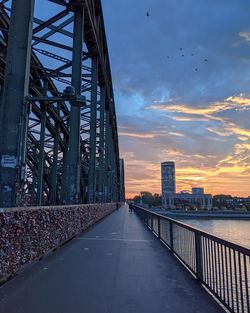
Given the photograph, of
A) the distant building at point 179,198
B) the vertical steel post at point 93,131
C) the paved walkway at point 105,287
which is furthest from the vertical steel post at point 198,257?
the distant building at point 179,198

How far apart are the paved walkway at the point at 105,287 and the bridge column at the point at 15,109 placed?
2552 mm

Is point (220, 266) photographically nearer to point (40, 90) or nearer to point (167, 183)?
point (40, 90)

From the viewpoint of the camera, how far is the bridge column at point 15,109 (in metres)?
10.1

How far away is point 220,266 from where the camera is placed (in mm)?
5117

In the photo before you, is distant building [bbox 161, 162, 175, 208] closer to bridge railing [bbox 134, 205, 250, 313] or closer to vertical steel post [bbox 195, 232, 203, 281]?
bridge railing [bbox 134, 205, 250, 313]

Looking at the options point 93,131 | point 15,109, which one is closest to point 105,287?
point 15,109

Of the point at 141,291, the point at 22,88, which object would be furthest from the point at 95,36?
the point at 141,291

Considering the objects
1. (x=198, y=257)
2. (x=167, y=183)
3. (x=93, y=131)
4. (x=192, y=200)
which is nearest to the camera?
(x=198, y=257)

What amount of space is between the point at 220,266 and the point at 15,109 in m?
7.78

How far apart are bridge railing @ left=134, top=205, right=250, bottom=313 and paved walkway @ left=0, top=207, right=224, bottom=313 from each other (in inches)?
7.6

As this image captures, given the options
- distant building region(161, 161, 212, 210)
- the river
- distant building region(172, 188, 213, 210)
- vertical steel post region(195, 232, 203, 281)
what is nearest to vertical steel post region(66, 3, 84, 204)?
the river

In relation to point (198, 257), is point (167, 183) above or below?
above

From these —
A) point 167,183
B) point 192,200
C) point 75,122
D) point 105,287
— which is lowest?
point 105,287

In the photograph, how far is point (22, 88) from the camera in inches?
419
